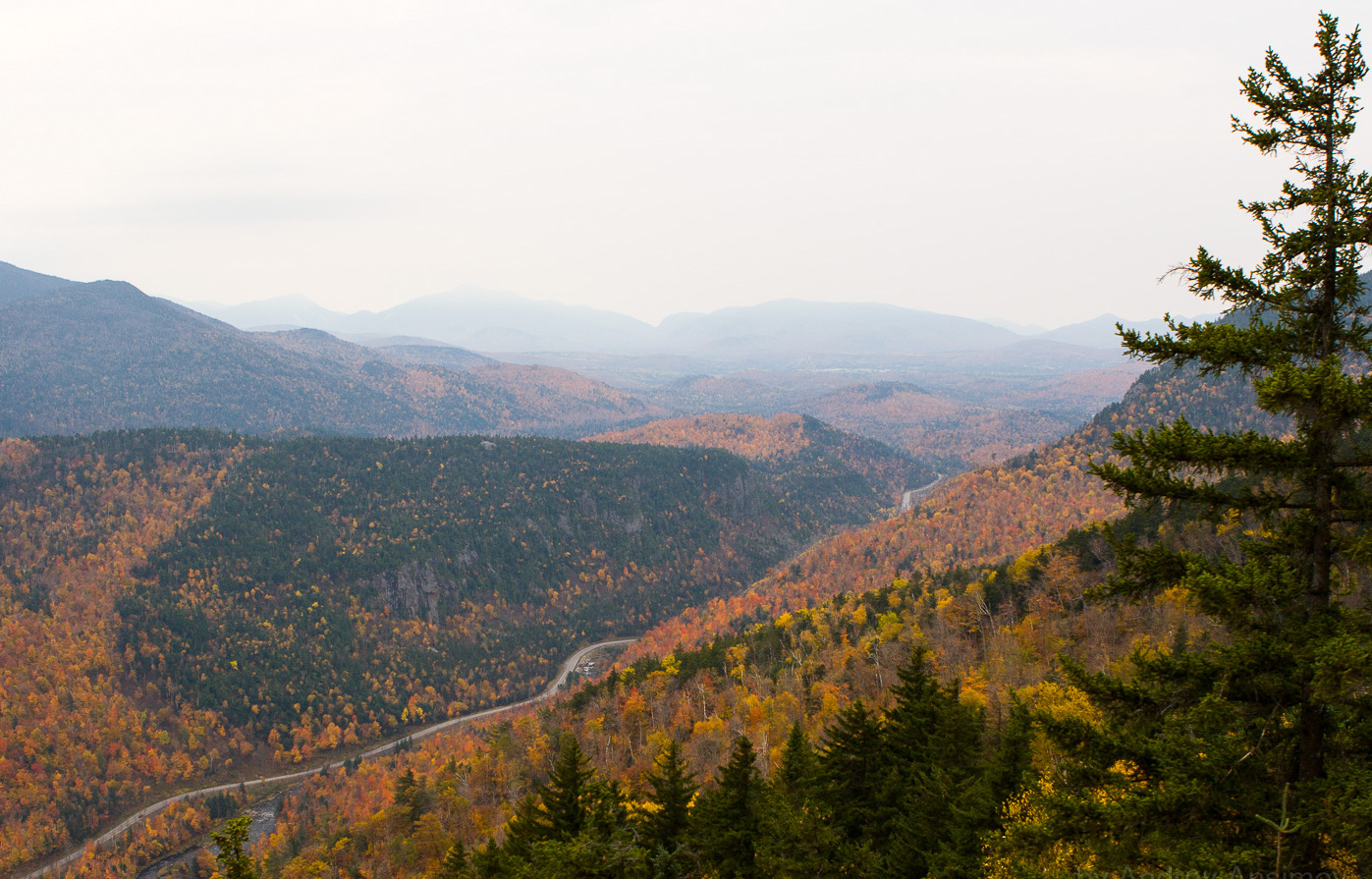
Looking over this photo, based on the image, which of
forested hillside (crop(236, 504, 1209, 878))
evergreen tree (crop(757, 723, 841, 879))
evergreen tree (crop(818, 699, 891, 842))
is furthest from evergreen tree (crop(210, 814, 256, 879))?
evergreen tree (crop(818, 699, 891, 842))

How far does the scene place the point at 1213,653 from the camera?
49.7 feet

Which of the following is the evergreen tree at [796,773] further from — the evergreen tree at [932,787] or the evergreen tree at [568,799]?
the evergreen tree at [568,799]

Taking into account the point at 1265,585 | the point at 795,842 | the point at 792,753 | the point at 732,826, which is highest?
the point at 1265,585

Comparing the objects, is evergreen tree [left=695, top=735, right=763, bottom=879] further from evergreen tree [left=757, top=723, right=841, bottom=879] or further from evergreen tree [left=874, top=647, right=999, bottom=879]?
evergreen tree [left=874, top=647, right=999, bottom=879]

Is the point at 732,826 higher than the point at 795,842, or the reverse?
the point at 795,842

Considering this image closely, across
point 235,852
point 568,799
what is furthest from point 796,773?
point 235,852

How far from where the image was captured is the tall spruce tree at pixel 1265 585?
13953 mm

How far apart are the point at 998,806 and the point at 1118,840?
2096 cm

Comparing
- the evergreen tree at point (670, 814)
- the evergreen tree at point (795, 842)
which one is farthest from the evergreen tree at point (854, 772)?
the evergreen tree at point (670, 814)

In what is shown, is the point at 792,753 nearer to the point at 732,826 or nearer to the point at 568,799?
the point at 732,826

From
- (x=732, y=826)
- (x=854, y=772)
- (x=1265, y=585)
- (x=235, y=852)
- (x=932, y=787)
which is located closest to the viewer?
(x=1265, y=585)

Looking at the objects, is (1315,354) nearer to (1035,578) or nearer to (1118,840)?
(1118,840)

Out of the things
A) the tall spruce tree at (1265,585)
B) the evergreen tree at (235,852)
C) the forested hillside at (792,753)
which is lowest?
the forested hillside at (792,753)

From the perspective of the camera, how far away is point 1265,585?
14.2 m
